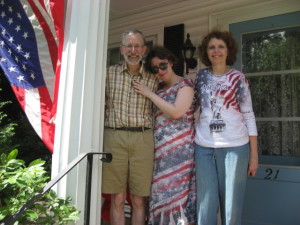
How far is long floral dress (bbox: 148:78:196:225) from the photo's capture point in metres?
2.25

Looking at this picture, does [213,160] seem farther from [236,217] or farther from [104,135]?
[104,135]

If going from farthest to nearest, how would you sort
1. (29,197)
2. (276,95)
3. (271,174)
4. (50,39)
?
(276,95) < (271,174) < (50,39) < (29,197)

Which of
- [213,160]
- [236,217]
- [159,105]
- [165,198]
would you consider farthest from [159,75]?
[236,217]

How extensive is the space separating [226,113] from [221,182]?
0.47 metres

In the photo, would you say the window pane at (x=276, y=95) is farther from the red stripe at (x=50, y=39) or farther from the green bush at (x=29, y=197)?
the green bush at (x=29, y=197)

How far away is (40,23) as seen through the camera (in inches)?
91.6

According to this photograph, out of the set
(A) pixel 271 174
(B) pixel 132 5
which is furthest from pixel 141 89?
(B) pixel 132 5

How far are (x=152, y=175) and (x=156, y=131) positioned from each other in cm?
32

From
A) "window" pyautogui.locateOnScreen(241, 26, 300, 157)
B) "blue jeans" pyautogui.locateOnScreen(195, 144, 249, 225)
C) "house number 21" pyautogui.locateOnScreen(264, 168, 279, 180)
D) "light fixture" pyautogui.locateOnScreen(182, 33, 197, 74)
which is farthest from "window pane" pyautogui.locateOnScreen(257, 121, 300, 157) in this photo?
"blue jeans" pyautogui.locateOnScreen(195, 144, 249, 225)

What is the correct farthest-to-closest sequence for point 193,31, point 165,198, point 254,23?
point 193,31 → point 254,23 → point 165,198

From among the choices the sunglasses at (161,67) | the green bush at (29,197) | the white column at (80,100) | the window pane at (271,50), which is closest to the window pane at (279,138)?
the window pane at (271,50)

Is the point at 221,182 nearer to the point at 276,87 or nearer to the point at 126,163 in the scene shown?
the point at 126,163

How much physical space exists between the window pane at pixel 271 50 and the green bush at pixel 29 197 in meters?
2.31

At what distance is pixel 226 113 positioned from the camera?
7.06ft
